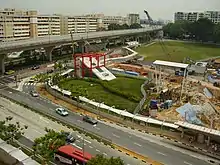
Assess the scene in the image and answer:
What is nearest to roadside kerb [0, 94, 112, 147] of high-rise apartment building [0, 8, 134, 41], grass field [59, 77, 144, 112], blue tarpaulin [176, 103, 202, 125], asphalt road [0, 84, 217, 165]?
asphalt road [0, 84, 217, 165]

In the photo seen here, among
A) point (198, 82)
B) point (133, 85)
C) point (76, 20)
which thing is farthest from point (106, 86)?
point (76, 20)

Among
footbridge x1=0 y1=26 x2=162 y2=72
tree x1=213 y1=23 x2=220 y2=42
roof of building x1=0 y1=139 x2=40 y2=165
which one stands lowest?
roof of building x1=0 y1=139 x2=40 y2=165

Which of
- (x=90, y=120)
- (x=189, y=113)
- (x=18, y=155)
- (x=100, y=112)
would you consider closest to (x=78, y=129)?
(x=90, y=120)

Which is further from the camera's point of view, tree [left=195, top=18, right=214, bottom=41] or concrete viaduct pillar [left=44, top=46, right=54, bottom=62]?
tree [left=195, top=18, right=214, bottom=41]

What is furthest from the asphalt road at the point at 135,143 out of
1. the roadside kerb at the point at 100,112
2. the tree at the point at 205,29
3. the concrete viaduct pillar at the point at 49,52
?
the tree at the point at 205,29

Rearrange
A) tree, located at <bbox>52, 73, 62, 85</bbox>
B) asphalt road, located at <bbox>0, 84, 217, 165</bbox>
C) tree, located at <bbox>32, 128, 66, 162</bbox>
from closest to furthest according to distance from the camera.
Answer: tree, located at <bbox>32, 128, 66, 162</bbox>, asphalt road, located at <bbox>0, 84, 217, 165</bbox>, tree, located at <bbox>52, 73, 62, 85</bbox>

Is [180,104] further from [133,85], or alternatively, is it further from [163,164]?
[163,164]

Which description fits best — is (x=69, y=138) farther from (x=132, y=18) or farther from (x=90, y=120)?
(x=132, y=18)

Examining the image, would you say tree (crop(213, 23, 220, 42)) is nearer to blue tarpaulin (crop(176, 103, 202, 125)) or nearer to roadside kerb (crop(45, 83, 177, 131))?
blue tarpaulin (crop(176, 103, 202, 125))
